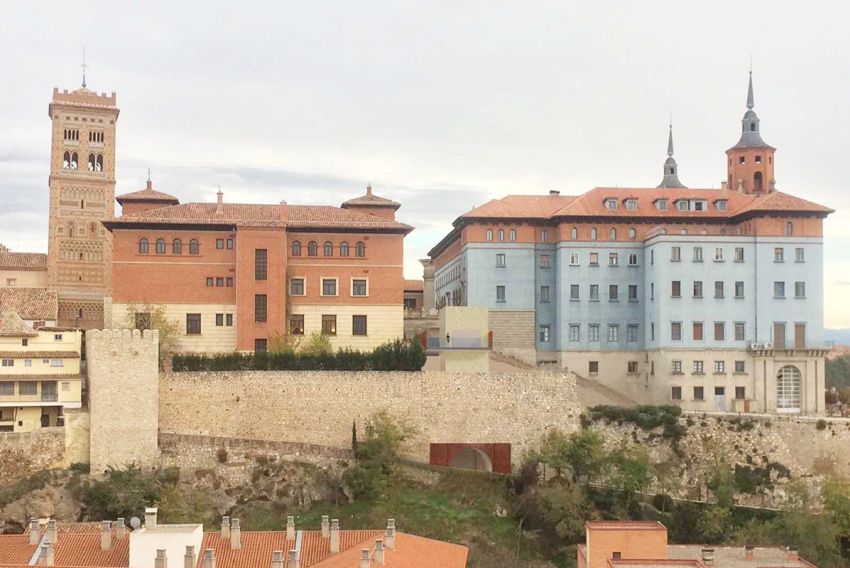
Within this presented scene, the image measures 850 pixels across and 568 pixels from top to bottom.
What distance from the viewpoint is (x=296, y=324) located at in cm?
5088

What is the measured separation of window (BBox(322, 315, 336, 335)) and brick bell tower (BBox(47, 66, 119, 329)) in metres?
20.2

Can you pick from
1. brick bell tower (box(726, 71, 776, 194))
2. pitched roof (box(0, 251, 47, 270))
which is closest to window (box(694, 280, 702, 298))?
brick bell tower (box(726, 71, 776, 194))

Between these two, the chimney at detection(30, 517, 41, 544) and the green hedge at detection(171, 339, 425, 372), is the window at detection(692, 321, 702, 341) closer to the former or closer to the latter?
the green hedge at detection(171, 339, 425, 372)

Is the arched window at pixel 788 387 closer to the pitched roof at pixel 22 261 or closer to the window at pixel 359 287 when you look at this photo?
the window at pixel 359 287

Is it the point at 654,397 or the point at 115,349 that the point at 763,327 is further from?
the point at 115,349

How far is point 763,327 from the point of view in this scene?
175 ft

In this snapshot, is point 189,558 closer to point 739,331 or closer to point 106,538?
point 106,538

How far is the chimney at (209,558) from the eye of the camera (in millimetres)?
30234

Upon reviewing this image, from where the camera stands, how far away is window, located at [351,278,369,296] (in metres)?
51.3

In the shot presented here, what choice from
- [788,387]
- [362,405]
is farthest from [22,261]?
[788,387]

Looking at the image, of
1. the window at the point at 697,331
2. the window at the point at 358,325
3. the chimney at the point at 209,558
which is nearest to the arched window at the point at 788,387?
the window at the point at 697,331

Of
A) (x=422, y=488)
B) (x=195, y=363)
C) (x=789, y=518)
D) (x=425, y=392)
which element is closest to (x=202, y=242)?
(x=195, y=363)

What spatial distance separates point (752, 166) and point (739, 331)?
447 inches

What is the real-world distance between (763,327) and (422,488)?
19736mm
